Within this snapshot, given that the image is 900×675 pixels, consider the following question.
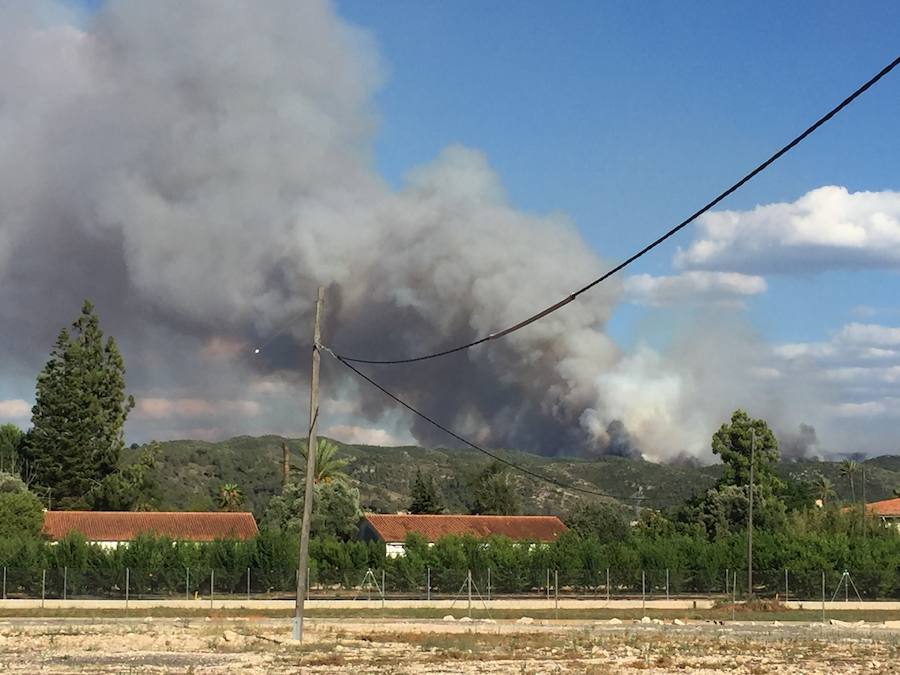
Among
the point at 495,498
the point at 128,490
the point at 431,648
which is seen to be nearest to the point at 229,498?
the point at 128,490

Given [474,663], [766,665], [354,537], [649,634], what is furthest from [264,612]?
[354,537]

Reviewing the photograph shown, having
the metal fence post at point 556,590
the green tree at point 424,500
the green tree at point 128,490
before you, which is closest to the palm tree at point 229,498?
the green tree at point 128,490

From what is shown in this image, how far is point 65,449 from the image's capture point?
111 m

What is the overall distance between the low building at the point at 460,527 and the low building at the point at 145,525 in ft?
31.8

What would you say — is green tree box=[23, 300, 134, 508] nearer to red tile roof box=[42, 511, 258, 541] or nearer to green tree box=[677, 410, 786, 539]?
red tile roof box=[42, 511, 258, 541]

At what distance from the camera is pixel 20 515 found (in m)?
80.8

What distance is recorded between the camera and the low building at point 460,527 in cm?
9331

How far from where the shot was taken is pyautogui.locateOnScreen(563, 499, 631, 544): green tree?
97.0 metres

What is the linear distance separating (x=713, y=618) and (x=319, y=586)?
26.2m

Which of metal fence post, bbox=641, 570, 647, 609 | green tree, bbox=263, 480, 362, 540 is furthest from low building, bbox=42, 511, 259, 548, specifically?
metal fence post, bbox=641, 570, 647, 609

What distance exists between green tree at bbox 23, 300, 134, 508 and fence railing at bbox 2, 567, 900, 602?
4296cm

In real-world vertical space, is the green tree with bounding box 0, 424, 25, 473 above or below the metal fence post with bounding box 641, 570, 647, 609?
above

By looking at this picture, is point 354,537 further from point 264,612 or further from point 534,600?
point 264,612

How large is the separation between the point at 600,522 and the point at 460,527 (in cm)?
1137
